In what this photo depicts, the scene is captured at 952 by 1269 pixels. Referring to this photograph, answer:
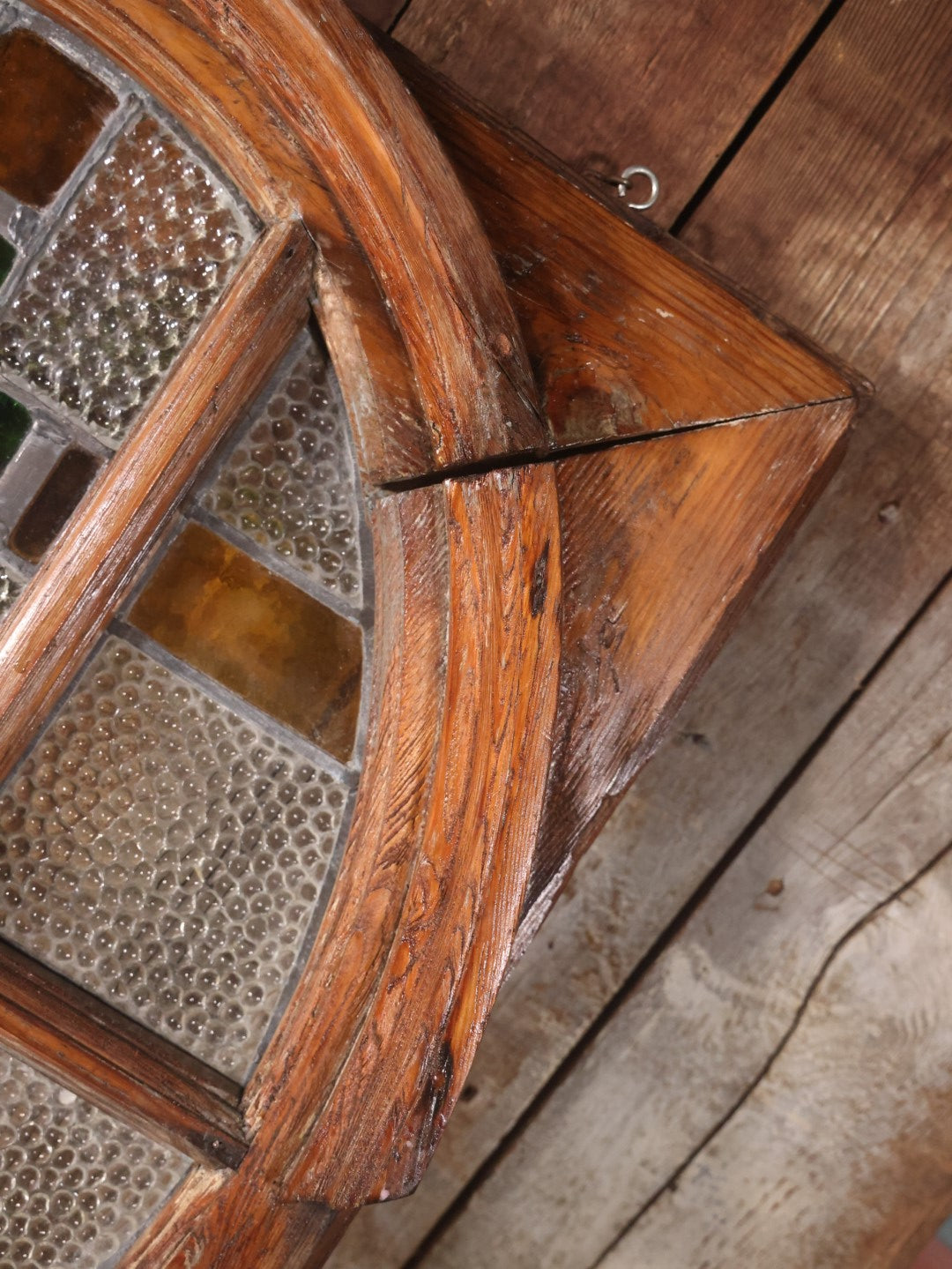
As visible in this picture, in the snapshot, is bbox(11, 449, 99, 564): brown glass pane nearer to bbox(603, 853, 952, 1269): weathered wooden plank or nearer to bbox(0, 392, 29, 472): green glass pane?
bbox(0, 392, 29, 472): green glass pane

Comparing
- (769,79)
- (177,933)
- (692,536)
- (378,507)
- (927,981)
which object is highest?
(769,79)

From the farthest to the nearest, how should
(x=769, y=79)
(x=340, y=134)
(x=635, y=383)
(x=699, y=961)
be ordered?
(x=699, y=961), (x=769, y=79), (x=635, y=383), (x=340, y=134)

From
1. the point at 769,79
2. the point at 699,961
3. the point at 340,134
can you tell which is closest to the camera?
the point at 340,134

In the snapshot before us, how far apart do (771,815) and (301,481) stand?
0.62 meters

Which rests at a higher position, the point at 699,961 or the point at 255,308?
the point at 255,308

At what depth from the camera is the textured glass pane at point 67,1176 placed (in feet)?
2.49

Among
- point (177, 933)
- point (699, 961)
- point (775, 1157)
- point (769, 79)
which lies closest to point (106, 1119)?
point (177, 933)

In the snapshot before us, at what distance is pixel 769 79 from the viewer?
0.97 m

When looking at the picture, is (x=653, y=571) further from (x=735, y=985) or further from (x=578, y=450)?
(x=735, y=985)

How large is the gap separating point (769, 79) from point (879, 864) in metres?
0.80

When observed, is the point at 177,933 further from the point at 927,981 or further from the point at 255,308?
the point at 927,981

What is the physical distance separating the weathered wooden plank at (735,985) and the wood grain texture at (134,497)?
0.70m

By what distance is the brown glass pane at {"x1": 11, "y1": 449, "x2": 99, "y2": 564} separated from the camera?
0.74 metres

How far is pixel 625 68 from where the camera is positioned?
3.21 ft
